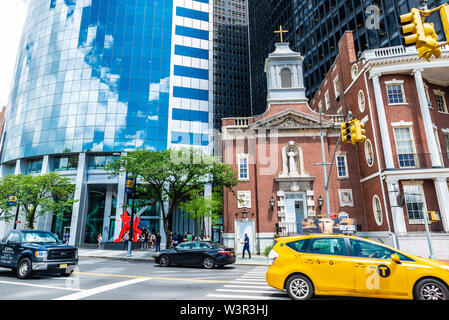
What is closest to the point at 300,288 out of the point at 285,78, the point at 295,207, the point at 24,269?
the point at 24,269

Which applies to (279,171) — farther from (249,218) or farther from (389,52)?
(389,52)

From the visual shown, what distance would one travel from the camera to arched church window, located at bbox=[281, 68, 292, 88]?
2843cm

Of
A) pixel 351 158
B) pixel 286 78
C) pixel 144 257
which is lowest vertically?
pixel 144 257

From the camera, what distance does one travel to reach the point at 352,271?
6.40 m

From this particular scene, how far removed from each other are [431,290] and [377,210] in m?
17.7

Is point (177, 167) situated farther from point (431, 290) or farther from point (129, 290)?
point (431, 290)

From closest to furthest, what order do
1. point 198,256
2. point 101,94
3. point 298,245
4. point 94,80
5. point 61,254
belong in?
point 298,245 < point 61,254 < point 198,256 < point 101,94 < point 94,80

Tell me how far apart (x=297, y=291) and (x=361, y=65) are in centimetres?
2330

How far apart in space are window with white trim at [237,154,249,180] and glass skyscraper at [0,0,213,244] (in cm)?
1821

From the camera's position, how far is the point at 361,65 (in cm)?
2384

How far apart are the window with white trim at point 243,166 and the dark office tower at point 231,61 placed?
112 feet

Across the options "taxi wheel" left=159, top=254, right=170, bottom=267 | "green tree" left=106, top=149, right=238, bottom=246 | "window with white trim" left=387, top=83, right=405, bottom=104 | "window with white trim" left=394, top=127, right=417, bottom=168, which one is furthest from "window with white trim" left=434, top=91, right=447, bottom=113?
"taxi wheel" left=159, top=254, right=170, bottom=267

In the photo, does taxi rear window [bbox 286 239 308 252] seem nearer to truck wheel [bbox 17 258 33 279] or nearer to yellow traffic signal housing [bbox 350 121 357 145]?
yellow traffic signal housing [bbox 350 121 357 145]
